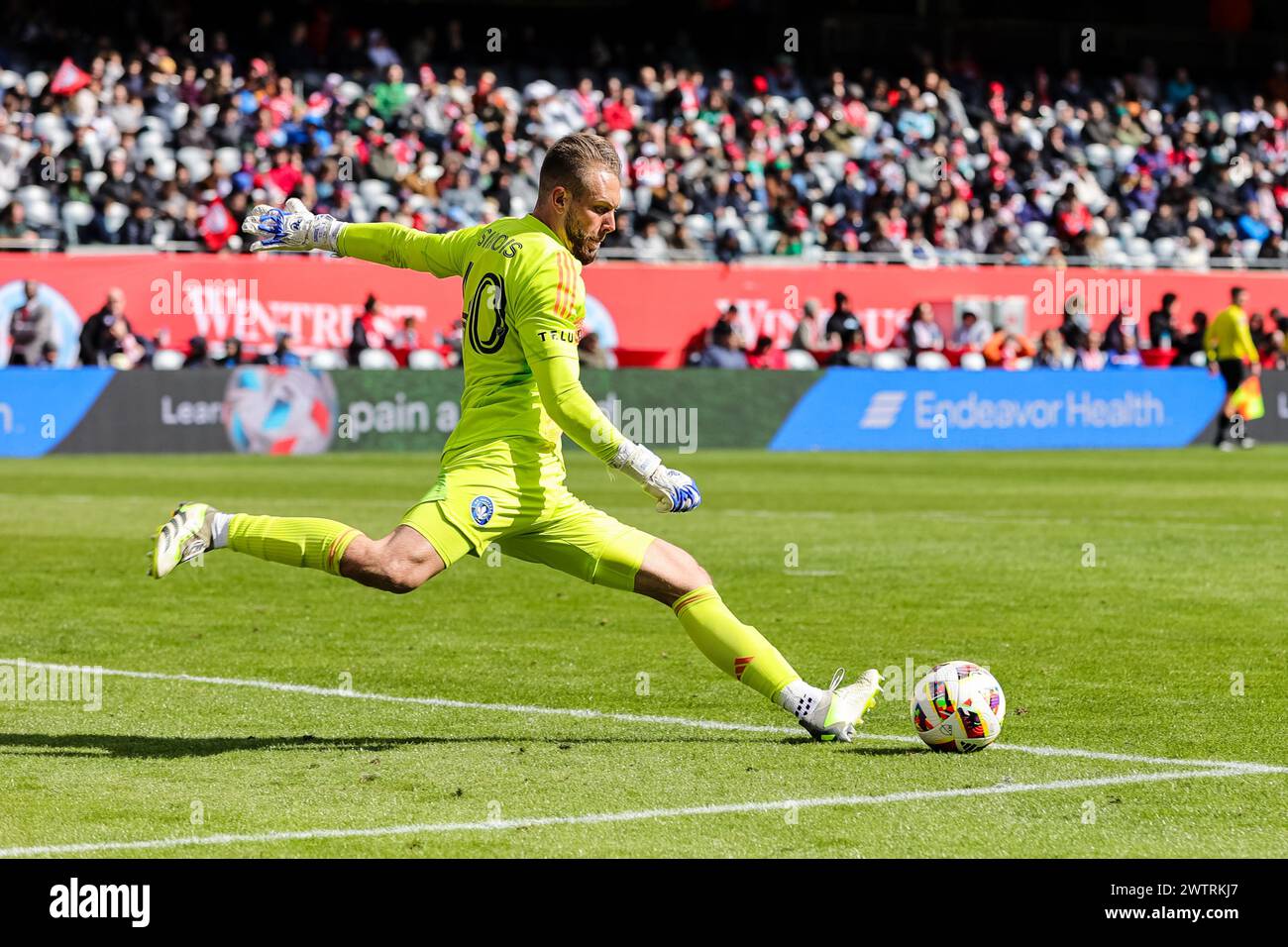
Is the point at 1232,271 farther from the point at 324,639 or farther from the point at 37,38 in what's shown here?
the point at 324,639

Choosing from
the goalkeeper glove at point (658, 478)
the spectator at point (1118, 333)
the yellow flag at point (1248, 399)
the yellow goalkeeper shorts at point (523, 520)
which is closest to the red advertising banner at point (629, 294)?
the spectator at point (1118, 333)

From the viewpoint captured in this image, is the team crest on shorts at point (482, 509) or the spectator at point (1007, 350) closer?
the team crest on shorts at point (482, 509)

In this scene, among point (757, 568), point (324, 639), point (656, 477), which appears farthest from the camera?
point (757, 568)

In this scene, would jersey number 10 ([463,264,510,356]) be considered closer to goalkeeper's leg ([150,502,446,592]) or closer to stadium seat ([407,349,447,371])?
goalkeeper's leg ([150,502,446,592])

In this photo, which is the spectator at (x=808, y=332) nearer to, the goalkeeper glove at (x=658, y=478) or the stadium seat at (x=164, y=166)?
the stadium seat at (x=164, y=166)

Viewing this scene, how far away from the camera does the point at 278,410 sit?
27500 millimetres

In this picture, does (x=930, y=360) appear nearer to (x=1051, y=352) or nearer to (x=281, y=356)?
(x=1051, y=352)

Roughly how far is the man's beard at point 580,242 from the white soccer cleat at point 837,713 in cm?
189

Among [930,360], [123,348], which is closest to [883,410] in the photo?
[930,360]

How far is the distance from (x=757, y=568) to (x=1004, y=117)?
27.5 metres

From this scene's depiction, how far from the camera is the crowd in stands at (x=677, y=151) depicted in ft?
96.6

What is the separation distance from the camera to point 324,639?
429 inches

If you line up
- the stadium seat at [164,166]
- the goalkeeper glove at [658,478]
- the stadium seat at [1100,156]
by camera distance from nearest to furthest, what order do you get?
the goalkeeper glove at [658,478], the stadium seat at [164,166], the stadium seat at [1100,156]
